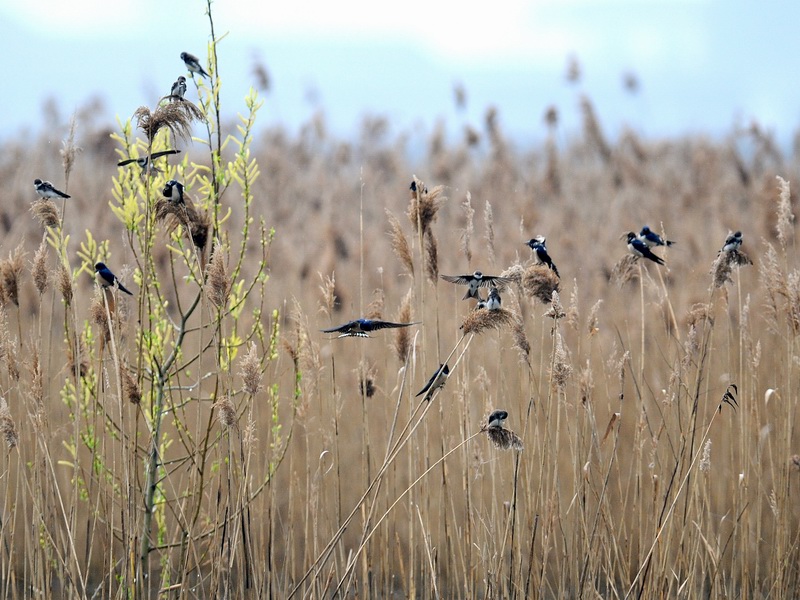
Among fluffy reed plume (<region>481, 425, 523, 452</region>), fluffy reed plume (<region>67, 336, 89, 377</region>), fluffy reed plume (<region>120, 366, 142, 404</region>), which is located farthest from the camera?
fluffy reed plume (<region>67, 336, 89, 377</region>)

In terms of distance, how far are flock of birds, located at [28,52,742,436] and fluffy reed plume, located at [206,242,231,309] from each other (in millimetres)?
270

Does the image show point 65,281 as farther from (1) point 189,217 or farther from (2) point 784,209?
(2) point 784,209

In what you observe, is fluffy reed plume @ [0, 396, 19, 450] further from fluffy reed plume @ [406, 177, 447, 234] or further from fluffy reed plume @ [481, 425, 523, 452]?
fluffy reed plume @ [481, 425, 523, 452]

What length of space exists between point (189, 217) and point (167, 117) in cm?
32

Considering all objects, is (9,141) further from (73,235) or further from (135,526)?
(135,526)

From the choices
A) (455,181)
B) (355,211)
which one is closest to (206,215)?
(355,211)

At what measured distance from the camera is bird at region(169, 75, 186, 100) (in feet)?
8.54

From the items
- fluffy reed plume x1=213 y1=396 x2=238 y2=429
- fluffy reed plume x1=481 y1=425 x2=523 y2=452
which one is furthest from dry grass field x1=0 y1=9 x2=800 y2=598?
fluffy reed plume x1=481 y1=425 x2=523 y2=452

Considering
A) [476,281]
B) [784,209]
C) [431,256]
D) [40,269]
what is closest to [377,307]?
[431,256]

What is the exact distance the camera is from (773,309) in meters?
3.26

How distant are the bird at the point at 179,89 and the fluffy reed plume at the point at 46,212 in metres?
0.55

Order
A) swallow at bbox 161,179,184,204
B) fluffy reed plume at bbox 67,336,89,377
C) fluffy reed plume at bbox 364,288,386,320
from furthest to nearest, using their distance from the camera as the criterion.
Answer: fluffy reed plume at bbox 67,336,89,377, fluffy reed plume at bbox 364,288,386,320, swallow at bbox 161,179,184,204

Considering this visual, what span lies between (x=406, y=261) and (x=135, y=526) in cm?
119

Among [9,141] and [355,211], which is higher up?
[9,141]
